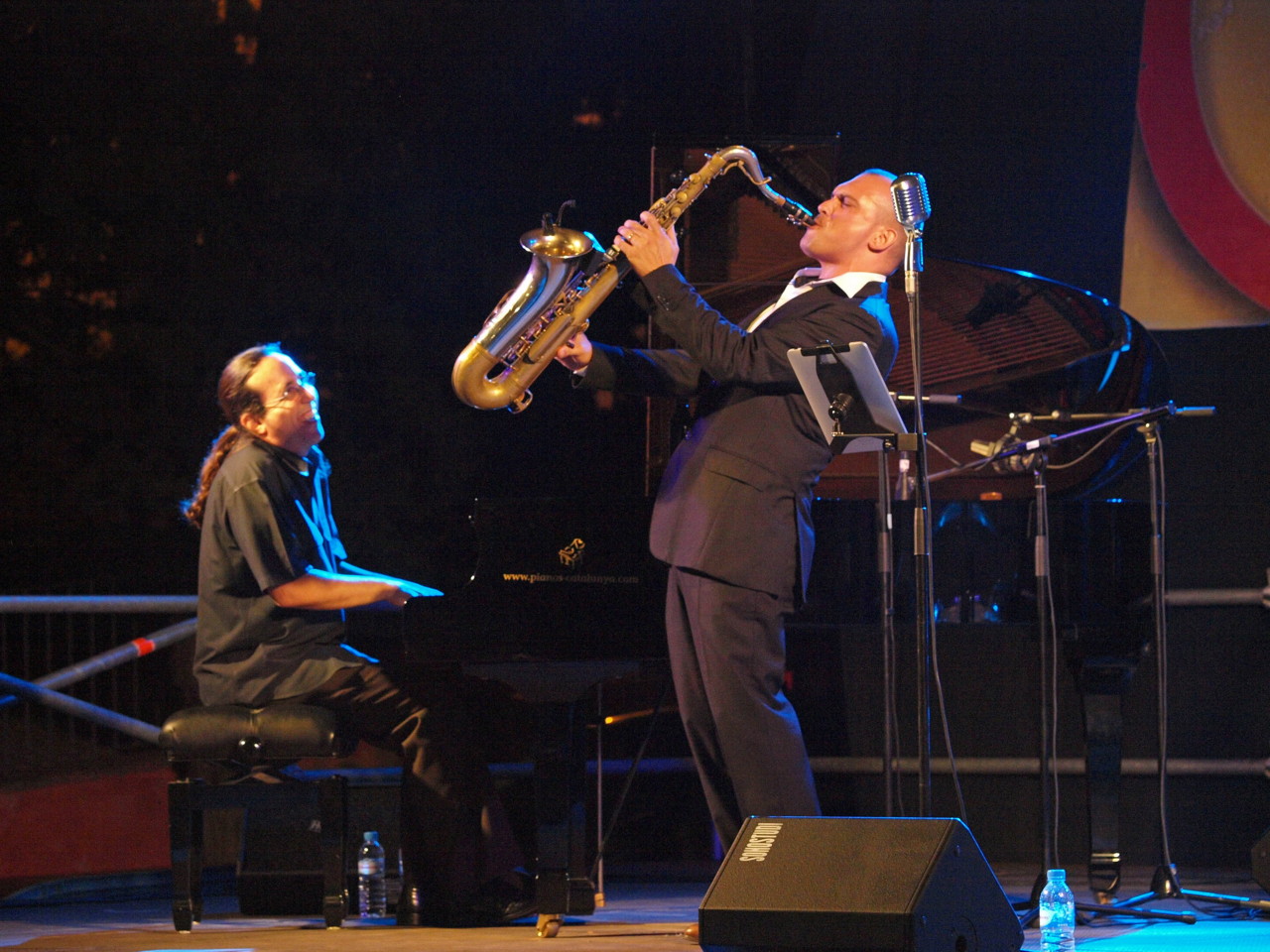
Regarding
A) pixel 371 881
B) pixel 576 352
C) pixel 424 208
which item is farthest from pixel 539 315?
pixel 424 208

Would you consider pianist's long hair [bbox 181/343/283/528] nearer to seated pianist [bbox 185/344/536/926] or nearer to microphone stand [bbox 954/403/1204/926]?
seated pianist [bbox 185/344/536/926]

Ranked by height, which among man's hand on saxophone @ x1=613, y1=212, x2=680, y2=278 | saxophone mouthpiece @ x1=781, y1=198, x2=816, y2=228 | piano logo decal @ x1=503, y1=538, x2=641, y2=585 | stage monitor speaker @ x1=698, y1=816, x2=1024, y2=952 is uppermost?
saxophone mouthpiece @ x1=781, y1=198, x2=816, y2=228

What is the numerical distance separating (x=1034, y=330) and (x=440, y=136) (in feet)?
10.2

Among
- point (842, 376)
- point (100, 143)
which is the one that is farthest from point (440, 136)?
point (842, 376)

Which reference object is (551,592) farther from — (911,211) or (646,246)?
(911,211)

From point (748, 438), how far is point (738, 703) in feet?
1.98

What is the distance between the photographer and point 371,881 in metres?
4.59

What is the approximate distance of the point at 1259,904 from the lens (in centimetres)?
400

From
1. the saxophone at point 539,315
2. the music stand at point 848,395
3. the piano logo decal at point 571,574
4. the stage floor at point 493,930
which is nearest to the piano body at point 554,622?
the piano logo decal at point 571,574

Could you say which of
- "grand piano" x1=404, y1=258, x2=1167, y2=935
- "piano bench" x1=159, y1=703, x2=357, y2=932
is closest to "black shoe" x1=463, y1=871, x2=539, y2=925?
"grand piano" x1=404, y1=258, x2=1167, y2=935

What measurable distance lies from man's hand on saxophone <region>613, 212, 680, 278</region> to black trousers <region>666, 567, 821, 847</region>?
0.71 metres

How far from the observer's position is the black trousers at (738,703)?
3.33m

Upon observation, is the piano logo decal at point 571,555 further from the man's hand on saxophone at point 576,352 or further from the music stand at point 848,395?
the music stand at point 848,395

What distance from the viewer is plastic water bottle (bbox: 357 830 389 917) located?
4562 mm
